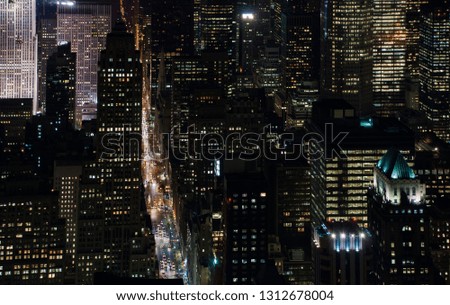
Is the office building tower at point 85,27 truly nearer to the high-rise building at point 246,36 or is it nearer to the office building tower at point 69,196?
the high-rise building at point 246,36

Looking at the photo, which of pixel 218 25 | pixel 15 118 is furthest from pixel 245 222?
pixel 218 25

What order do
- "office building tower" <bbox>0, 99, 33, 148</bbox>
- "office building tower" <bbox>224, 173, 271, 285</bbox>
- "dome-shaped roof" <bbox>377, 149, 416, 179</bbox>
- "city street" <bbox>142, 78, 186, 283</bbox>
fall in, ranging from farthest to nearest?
"office building tower" <bbox>0, 99, 33, 148</bbox>
"city street" <bbox>142, 78, 186, 283</bbox>
"office building tower" <bbox>224, 173, 271, 285</bbox>
"dome-shaped roof" <bbox>377, 149, 416, 179</bbox>

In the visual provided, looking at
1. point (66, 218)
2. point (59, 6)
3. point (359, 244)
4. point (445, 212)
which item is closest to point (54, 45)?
point (59, 6)

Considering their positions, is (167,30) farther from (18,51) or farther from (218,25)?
(18,51)

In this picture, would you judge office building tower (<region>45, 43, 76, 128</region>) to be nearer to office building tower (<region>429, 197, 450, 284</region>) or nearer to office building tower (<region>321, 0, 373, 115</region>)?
office building tower (<region>321, 0, 373, 115</region>)

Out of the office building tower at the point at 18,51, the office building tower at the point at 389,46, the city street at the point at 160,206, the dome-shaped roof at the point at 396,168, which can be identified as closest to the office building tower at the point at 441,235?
the dome-shaped roof at the point at 396,168

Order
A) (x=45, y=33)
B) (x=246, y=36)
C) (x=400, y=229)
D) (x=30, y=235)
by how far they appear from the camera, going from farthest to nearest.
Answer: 1. (x=246, y=36)
2. (x=45, y=33)
3. (x=30, y=235)
4. (x=400, y=229)

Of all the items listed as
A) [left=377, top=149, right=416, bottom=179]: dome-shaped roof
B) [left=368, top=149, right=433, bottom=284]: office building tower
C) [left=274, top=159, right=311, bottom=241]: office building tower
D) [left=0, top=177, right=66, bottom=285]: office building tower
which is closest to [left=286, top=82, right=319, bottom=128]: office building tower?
[left=274, top=159, right=311, bottom=241]: office building tower
